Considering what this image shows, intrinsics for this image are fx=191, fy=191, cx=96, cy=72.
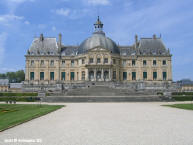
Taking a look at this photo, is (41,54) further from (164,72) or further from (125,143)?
(125,143)

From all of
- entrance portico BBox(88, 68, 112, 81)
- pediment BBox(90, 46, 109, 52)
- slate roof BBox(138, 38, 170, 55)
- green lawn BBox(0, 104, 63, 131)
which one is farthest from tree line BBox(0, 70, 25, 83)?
green lawn BBox(0, 104, 63, 131)

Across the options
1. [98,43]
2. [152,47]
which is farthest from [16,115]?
[152,47]

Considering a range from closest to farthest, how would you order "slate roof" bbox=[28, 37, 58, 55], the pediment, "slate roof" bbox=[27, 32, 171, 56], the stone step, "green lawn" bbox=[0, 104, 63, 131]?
"green lawn" bbox=[0, 104, 63, 131] → the stone step → the pediment → "slate roof" bbox=[27, 32, 171, 56] → "slate roof" bbox=[28, 37, 58, 55]

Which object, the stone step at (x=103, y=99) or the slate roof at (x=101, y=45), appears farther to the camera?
the slate roof at (x=101, y=45)

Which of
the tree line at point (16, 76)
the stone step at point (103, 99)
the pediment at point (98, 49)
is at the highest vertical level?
the pediment at point (98, 49)

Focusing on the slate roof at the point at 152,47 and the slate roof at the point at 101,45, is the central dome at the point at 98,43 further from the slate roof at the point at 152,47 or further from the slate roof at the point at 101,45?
the slate roof at the point at 152,47

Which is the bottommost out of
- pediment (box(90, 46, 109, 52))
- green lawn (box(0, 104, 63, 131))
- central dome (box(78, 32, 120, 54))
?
green lawn (box(0, 104, 63, 131))

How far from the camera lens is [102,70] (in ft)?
172

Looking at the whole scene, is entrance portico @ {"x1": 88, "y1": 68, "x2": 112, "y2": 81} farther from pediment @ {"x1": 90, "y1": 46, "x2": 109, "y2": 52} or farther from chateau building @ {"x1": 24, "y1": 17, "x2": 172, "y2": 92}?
pediment @ {"x1": 90, "y1": 46, "x2": 109, "y2": 52}

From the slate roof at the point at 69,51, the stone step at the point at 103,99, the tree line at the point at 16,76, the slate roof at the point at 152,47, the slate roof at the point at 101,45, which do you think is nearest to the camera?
the stone step at the point at 103,99

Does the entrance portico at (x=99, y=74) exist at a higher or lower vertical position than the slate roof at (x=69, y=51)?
lower

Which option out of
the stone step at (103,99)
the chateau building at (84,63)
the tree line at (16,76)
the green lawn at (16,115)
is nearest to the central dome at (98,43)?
the chateau building at (84,63)

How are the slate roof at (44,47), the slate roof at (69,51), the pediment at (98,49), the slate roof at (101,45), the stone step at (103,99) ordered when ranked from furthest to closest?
the slate roof at (69,51), the slate roof at (44,47), the slate roof at (101,45), the pediment at (98,49), the stone step at (103,99)

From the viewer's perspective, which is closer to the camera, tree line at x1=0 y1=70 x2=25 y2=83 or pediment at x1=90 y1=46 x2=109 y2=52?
pediment at x1=90 y1=46 x2=109 y2=52
